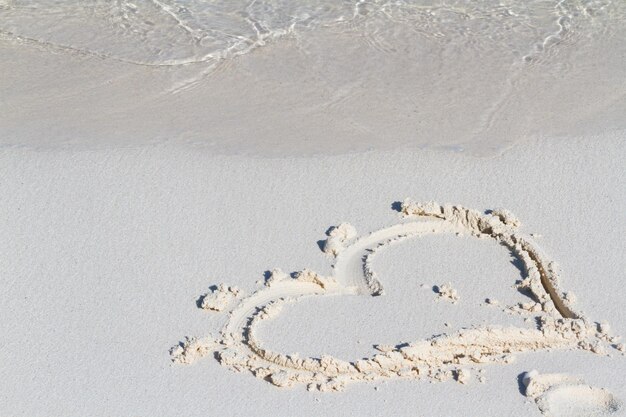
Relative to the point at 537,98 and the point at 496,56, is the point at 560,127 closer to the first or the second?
the point at 537,98

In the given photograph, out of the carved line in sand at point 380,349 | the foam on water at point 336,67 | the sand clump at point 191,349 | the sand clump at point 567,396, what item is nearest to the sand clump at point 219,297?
the carved line in sand at point 380,349

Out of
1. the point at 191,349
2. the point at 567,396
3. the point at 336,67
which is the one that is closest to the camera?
the point at 567,396

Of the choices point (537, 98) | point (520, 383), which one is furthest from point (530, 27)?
point (520, 383)

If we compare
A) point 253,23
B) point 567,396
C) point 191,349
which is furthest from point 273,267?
point 253,23

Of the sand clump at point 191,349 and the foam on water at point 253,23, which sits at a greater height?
the foam on water at point 253,23

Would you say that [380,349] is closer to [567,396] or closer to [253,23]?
[567,396]

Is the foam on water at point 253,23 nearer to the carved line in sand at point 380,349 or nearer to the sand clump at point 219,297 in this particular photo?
the carved line in sand at point 380,349
